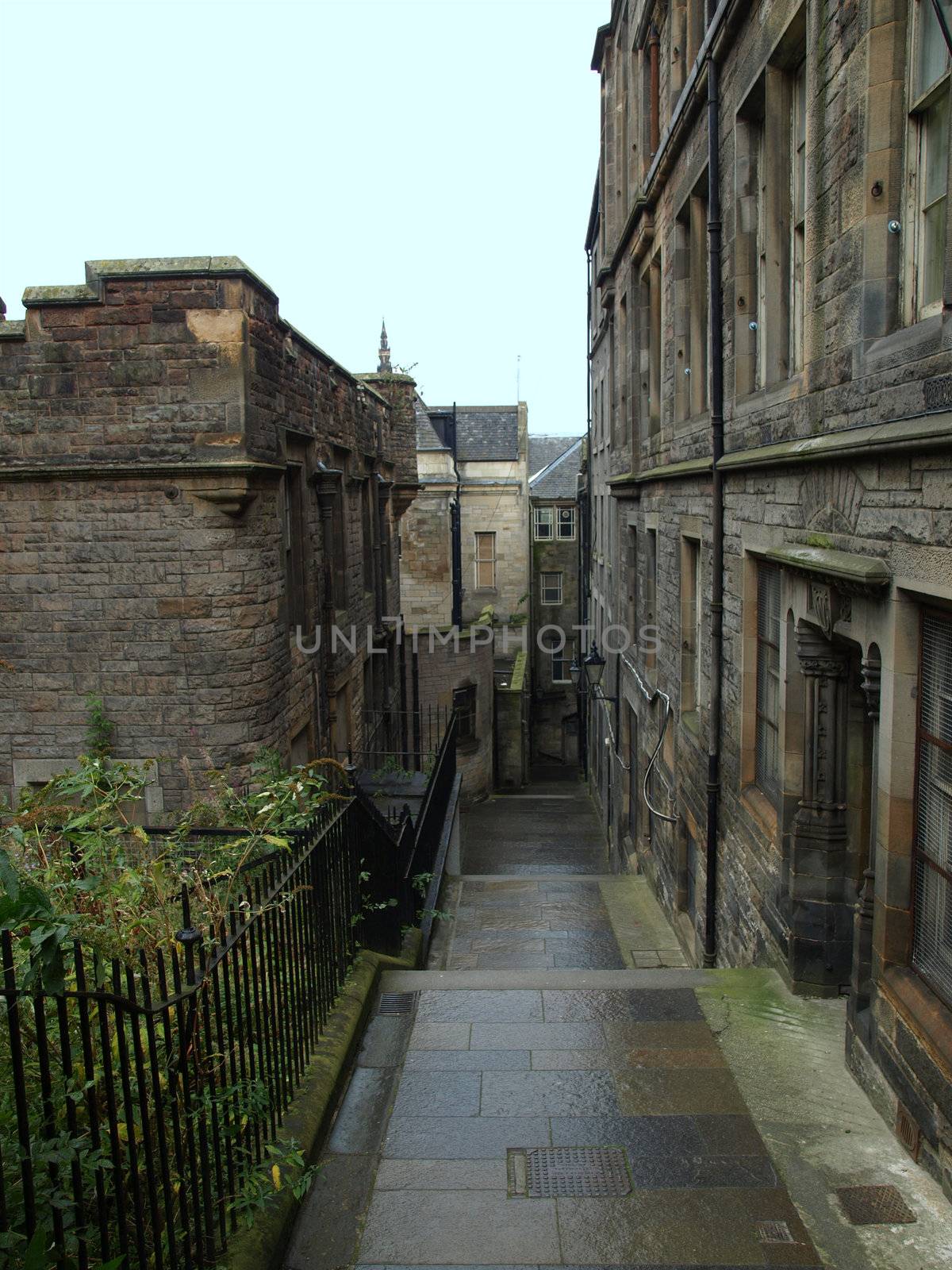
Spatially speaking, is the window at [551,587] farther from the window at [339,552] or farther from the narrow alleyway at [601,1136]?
the narrow alleyway at [601,1136]

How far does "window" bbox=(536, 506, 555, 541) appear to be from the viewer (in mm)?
40031

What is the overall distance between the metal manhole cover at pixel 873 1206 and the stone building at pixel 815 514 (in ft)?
0.86

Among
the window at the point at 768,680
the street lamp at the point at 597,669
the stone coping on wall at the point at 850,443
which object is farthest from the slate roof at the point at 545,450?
the stone coping on wall at the point at 850,443

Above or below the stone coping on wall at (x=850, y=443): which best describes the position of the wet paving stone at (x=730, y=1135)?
below

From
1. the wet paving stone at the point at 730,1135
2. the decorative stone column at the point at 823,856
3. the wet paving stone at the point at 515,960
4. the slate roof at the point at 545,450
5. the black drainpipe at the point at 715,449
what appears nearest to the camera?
the wet paving stone at the point at 730,1135

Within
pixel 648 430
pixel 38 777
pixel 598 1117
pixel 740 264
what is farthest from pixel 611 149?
pixel 598 1117

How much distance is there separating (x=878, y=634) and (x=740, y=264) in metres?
4.20

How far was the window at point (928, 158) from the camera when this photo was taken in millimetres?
4496

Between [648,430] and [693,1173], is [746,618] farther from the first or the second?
[648,430]

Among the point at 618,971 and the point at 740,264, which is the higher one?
the point at 740,264

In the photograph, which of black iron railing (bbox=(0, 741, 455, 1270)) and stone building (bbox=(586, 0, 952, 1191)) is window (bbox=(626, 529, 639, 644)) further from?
black iron railing (bbox=(0, 741, 455, 1270))

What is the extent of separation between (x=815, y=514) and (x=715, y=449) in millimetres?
2732

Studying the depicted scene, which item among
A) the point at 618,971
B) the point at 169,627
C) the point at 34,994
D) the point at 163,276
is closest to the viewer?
the point at 34,994

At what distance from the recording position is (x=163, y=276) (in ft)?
29.7
